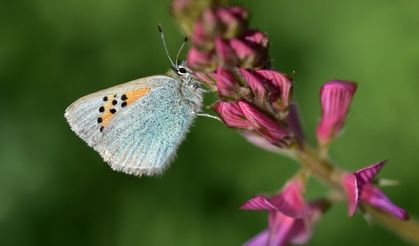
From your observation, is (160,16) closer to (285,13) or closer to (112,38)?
(112,38)

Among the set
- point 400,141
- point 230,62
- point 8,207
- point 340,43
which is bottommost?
point 8,207

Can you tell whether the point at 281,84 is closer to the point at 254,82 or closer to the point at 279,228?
the point at 254,82

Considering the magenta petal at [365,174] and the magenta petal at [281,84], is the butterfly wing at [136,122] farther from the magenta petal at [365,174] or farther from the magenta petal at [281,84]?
the magenta petal at [365,174]

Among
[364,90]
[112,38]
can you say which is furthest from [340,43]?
[112,38]

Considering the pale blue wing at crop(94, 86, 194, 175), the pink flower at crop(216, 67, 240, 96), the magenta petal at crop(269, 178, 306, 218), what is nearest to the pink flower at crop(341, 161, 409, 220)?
the magenta petal at crop(269, 178, 306, 218)

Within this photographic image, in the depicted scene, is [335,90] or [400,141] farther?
[400,141]
